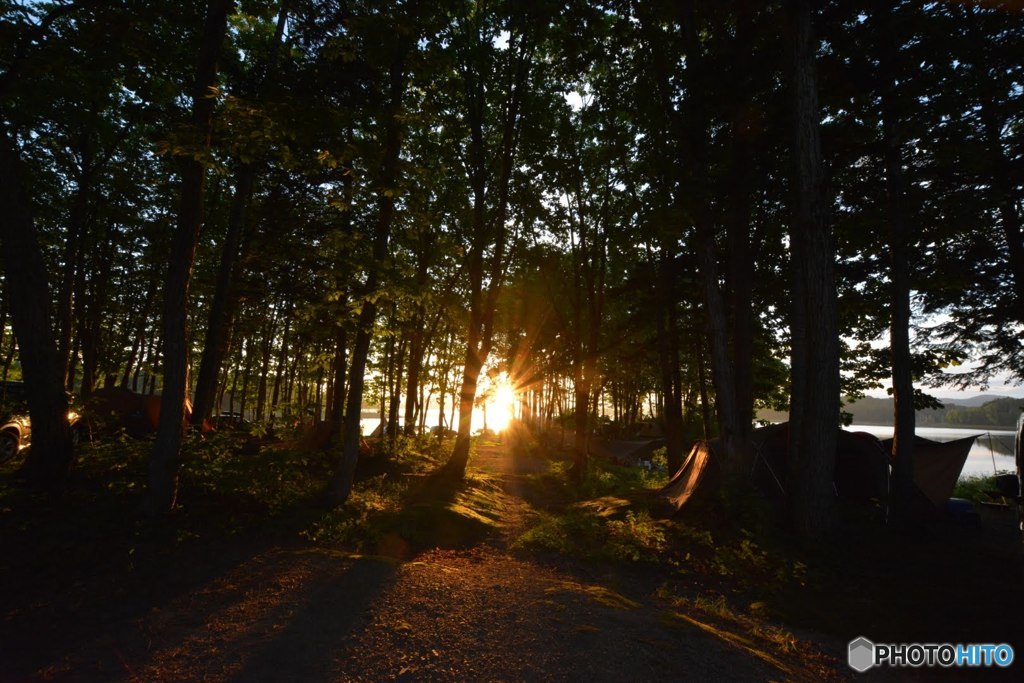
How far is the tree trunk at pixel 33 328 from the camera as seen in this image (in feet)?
23.2

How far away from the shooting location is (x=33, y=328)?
23.7ft

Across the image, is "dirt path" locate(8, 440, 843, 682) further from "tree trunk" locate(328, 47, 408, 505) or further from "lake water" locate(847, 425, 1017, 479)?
"lake water" locate(847, 425, 1017, 479)

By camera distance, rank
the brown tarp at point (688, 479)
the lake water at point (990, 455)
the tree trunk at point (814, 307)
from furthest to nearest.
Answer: the lake water at point (990, 455), the brown tarp at point (688, 479), the tree trunk at point (814, 307)

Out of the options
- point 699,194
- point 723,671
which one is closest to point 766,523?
point 723,671

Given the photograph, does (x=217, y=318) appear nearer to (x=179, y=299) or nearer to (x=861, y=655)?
(x=179, y=299)

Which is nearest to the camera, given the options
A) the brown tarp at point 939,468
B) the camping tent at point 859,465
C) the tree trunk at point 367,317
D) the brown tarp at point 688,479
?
the tree trunk at point 367,317

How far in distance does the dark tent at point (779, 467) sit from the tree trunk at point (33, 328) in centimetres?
1175

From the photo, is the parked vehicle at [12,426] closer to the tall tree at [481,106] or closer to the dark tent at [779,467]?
the tall tree at [481,106]

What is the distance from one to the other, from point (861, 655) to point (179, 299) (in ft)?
34.1

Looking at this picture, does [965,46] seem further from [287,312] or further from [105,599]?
[105,599]

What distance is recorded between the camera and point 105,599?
5.30 metres

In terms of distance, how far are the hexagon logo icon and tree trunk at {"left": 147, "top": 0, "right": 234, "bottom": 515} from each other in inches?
369

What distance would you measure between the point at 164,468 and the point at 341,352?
24.8ft

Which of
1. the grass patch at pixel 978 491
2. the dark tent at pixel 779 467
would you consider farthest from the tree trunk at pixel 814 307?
the grass patch at pixel 978 491
